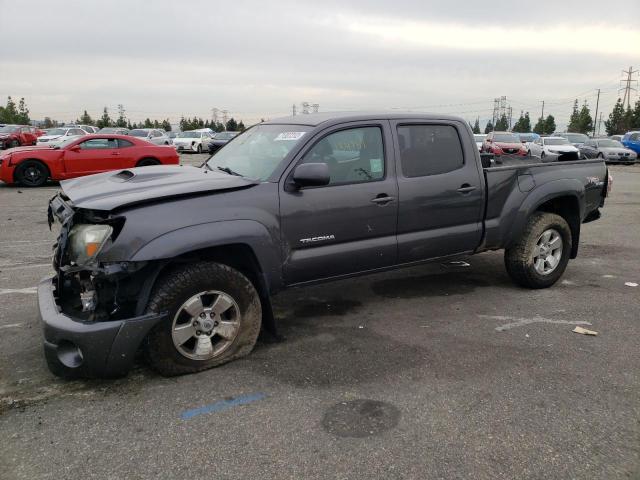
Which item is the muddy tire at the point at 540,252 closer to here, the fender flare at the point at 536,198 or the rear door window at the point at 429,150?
the fender flare at the point at 536,198

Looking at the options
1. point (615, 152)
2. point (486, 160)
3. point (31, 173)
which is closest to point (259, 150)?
point (486, 160)

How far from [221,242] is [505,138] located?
934 inches

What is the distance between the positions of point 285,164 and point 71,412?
214 centimetres

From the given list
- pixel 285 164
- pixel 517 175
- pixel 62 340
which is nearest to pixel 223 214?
pixel 285 164

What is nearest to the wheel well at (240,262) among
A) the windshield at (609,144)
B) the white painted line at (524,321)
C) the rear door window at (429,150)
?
the rear door window at (429,150)

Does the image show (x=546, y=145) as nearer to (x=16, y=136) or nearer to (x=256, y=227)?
(x=256, y=227)

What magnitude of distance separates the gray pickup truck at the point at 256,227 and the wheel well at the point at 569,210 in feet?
0.88

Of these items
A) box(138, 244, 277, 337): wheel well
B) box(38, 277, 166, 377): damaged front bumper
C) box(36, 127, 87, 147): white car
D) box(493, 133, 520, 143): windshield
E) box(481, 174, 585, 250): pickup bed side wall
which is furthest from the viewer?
box(36, 127, 87, 147): white car

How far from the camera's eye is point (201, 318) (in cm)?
355

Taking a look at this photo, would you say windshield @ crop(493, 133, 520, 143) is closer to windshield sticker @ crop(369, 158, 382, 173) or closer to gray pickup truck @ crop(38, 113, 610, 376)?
gray pickup truck @ crop(38, 113, 610, 376)

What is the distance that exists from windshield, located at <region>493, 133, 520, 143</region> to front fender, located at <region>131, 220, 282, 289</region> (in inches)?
907

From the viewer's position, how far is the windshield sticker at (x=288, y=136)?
4.17 m

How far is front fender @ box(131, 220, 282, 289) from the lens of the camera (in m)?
3.27

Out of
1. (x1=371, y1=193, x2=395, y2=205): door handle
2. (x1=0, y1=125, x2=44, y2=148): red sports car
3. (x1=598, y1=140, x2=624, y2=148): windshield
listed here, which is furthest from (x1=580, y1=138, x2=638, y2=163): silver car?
(x1=0, y1=125, x2=44, y2=148): red sports car
